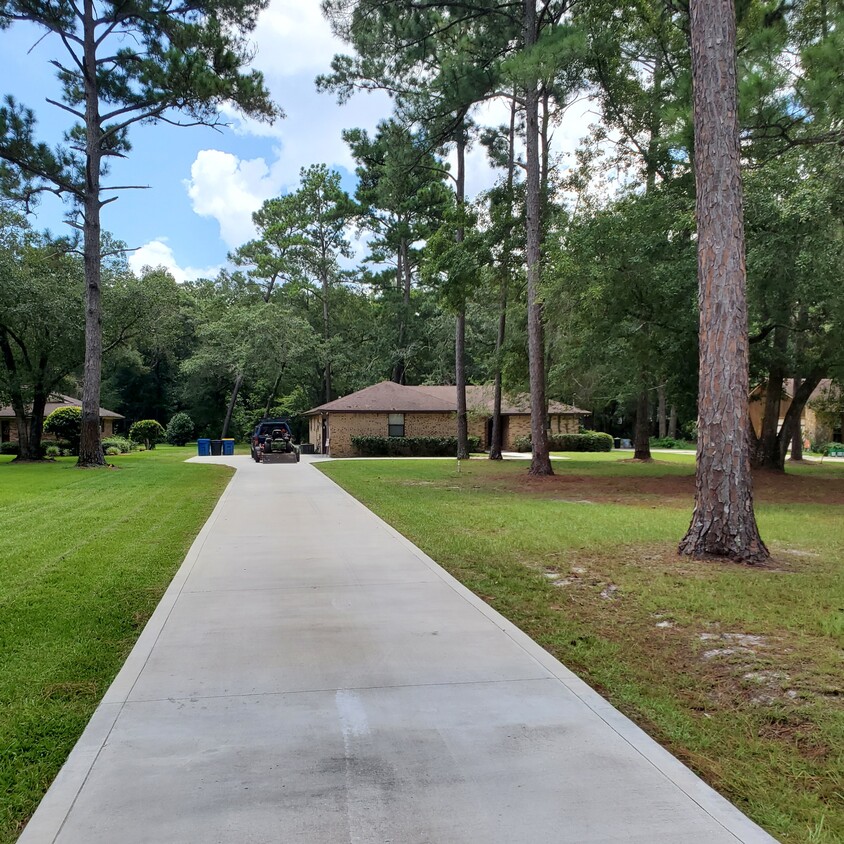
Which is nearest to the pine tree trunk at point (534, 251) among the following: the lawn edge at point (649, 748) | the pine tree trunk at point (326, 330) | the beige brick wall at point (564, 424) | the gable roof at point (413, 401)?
the gable roof at point (413, 401)

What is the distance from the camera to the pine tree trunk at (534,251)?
17922mm

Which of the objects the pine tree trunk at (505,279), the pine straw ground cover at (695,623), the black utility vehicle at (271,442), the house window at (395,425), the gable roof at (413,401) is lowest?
the pine straw ground cover at (695,623)

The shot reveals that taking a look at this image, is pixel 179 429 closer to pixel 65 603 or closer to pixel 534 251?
Answer: pixel 534 251

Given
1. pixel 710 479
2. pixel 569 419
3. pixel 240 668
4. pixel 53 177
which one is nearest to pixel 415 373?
pixel 569 419

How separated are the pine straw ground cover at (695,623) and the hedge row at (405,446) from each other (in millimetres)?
20506

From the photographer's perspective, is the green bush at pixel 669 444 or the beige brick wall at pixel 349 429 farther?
the green bush at pixel 669 444

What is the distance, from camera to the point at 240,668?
14.1 ft

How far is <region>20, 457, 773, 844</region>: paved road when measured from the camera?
2.60 meters

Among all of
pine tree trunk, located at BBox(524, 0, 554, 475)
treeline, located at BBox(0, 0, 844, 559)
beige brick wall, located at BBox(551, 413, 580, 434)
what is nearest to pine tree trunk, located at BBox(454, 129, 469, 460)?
treeline, located at BBox(0, 0, 844, 559)

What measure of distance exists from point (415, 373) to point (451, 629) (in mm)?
44920

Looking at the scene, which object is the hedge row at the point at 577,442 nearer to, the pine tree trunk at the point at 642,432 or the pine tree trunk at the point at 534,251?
the pine tree trunk at the point at 642,432

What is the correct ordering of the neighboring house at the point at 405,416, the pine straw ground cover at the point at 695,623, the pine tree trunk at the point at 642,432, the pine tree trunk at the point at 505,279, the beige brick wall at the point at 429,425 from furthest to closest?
the beige brick wall at the point at 429,425 → the neighboring house at the point at 405,416 → the pine tree trunk at the point at 642,432 → the pine tree trunk at the point at 505,279 → the pine straw ground cover at the point at 695,623

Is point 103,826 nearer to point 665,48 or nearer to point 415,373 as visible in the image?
point 665,48

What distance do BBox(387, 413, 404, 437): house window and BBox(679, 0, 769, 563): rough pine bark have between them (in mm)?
26915
